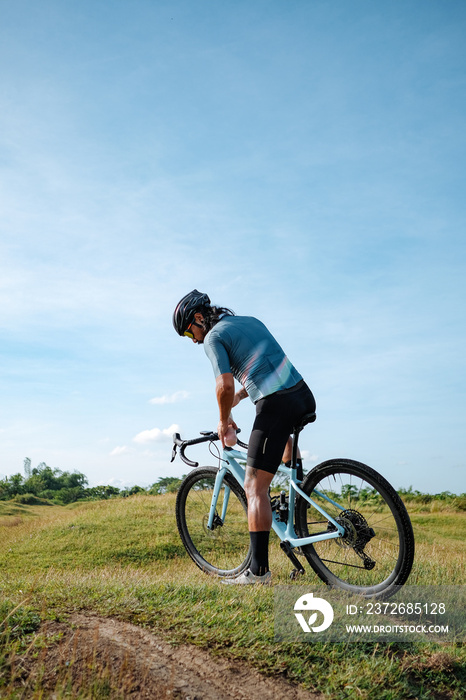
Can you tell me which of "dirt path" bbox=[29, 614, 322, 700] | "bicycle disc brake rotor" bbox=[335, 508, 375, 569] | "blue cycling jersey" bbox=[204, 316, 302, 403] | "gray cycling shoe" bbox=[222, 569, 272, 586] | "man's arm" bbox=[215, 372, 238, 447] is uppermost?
"blue cycling jersey" bbox=[204, 316, 302, 403]

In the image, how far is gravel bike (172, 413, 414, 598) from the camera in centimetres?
475

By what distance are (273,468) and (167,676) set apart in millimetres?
2218

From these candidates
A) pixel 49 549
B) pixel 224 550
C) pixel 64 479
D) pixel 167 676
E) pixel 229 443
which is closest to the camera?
pixel 167 676

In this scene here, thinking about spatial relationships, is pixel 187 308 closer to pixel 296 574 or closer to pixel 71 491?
pixel 296 574

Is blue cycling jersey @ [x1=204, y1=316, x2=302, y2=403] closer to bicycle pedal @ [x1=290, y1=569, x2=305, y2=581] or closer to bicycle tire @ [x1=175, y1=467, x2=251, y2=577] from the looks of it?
bicycle tire @ [x1=175, y1=467, x2=251, y2=577]

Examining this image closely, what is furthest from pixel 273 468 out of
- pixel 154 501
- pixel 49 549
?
pixel 154 501

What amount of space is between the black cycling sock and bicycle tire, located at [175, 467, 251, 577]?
0.95m

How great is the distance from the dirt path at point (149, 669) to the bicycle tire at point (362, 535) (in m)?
1.63

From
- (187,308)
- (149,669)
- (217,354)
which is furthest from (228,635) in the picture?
(187,308)

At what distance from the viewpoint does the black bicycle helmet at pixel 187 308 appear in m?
5.82

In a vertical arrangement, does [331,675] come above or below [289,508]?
below

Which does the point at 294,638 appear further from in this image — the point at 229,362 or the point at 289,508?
the point at 229,362

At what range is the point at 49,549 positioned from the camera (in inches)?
456

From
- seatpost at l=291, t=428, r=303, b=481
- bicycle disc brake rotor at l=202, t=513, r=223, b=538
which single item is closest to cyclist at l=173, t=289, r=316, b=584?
seatpost at l=291, t=428, r=303, b=481
